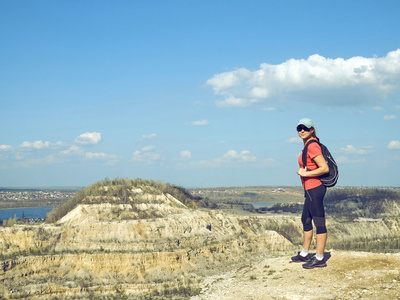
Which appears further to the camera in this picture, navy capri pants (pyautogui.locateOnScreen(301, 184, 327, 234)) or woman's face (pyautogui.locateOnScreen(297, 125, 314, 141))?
woman's face (pyautogui.locateOnScreen(297, 125, 314, 141))

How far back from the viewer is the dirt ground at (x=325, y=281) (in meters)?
12.9

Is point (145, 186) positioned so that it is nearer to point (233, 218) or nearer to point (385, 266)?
point (233, 218)

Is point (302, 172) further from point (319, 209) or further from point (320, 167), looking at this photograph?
point (319, 209)

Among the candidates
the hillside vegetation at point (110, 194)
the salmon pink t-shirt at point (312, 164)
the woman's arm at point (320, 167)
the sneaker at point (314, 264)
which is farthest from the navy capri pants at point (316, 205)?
the hillside vegetation at point (110, 194)

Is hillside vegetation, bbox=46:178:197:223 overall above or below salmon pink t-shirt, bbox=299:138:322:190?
below

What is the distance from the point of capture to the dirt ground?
42.4ft

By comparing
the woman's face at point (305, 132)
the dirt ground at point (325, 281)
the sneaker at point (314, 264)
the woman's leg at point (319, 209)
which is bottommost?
the dirt ground at point (325, 281)

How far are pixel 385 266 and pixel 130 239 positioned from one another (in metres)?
51.5

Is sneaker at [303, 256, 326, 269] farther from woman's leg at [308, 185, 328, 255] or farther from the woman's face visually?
the woman's face

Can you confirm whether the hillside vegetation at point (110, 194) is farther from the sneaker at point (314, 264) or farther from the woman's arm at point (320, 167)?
the woman's arm at point (320, 167)

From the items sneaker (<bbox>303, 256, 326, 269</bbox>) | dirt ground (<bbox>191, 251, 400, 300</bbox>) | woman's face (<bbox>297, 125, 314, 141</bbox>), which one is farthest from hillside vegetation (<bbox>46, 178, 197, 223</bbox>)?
woman's face (<bbox>297, 125, 314, 141</bbox>)

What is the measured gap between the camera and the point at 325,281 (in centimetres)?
1398

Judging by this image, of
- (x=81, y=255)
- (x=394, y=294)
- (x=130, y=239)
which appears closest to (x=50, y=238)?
(x=81, y=255)

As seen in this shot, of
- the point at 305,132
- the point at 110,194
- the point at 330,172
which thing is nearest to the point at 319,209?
the point at 330,172
